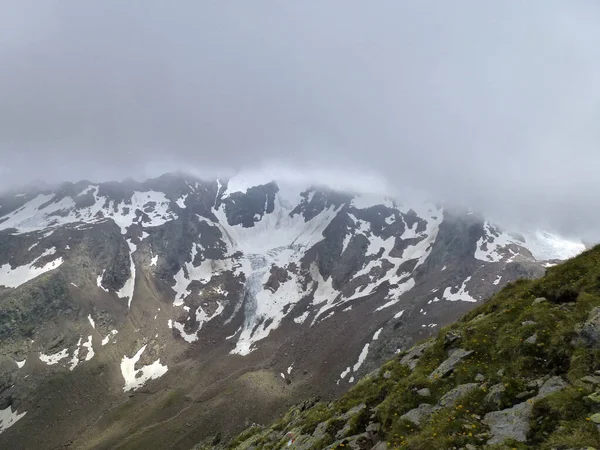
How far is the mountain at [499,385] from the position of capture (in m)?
10.1

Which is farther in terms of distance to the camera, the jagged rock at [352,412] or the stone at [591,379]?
the jagged rock at [352,412]

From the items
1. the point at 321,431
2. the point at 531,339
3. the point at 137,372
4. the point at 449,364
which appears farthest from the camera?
the point at 137,372

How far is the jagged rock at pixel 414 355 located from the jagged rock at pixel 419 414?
488 centimetres

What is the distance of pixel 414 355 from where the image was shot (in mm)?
21062

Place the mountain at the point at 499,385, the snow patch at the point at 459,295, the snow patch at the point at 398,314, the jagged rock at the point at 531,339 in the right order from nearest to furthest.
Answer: the mountain at the point at 499,385 < the jagged rock at the point at 531,339 < the snow patch at the point at 398,314 < the snow patch at the point at 459,295

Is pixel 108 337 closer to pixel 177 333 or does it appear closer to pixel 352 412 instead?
pixel 177 333

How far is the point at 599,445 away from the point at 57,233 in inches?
9065

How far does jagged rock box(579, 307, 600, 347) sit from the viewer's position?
12.0m

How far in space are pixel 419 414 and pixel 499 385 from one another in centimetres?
328

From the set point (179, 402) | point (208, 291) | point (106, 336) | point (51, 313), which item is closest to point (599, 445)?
point (179, 402)

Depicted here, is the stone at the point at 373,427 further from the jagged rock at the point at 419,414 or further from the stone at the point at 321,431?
the stone at the point at 321,431

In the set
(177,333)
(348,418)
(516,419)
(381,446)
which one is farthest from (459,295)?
(516,419)

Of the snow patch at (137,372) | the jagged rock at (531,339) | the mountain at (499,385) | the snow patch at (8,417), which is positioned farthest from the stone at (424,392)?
the snow patch at (8,417)

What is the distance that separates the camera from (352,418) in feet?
55.6
